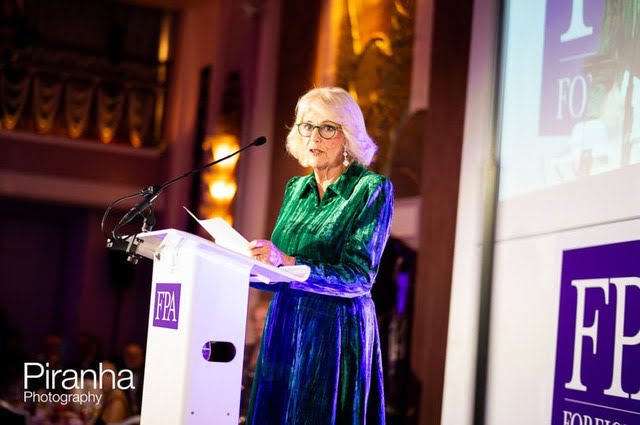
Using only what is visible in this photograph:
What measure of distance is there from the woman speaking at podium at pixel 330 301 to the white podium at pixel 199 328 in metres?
0.17

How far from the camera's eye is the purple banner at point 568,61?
3.30m

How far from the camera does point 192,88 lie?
1070cm

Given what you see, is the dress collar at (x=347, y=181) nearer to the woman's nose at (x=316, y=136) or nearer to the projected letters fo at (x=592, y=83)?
the woman's nose at (x=316, y=136)

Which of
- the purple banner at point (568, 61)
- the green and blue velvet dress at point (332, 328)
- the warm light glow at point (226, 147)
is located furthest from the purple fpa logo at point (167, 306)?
the warm light glow at point (226, 147)

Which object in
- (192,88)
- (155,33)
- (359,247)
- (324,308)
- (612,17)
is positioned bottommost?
(324,308)

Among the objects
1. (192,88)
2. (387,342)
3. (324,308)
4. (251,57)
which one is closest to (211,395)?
(324,308)

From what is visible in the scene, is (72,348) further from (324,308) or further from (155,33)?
(324,308)

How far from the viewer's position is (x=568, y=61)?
3477mm

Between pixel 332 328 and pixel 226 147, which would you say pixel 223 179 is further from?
pixel 332 328

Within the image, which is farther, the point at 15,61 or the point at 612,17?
the point at 15,61

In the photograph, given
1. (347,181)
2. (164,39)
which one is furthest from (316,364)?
(164,39)

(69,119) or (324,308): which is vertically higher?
(69,119)

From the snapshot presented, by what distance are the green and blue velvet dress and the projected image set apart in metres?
1.09

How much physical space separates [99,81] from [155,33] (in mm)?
1104
